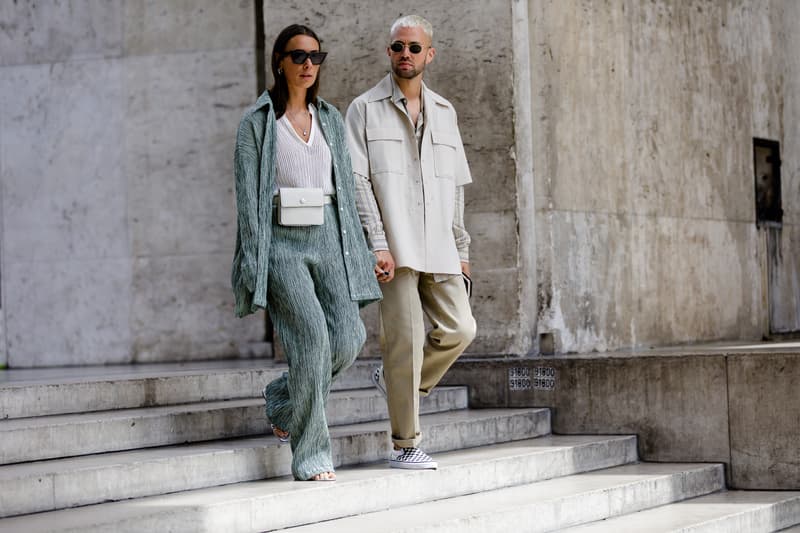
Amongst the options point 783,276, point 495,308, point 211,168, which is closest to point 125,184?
point 211,168

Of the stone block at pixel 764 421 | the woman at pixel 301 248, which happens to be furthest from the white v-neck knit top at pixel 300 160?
the stone block at pixel 764 421

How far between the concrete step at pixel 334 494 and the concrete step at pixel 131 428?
1.91 feet

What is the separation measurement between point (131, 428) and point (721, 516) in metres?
3.08

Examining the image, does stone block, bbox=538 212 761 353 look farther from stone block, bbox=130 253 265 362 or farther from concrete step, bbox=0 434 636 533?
stone block, bbox=130 253 265 362

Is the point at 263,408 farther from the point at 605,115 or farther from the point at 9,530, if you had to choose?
the point at 605,115

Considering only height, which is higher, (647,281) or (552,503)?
(647,281)

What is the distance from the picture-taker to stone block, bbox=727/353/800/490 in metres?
8.32

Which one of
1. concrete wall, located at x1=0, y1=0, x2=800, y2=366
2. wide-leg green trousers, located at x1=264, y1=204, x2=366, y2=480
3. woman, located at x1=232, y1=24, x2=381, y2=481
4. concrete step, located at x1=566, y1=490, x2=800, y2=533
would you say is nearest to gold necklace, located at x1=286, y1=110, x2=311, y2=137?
woman, located at x1=232, y1=24, x2=381, y2=481

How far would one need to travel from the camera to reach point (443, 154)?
23.4 ft

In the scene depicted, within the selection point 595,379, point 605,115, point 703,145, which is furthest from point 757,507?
point 703,145

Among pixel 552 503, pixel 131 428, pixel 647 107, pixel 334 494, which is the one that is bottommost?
pixel 552 503

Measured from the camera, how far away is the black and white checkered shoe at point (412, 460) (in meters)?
6.91

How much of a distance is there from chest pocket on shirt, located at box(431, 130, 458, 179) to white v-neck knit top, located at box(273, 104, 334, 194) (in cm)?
74

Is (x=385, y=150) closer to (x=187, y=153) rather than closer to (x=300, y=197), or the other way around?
(x=300, y=197)
